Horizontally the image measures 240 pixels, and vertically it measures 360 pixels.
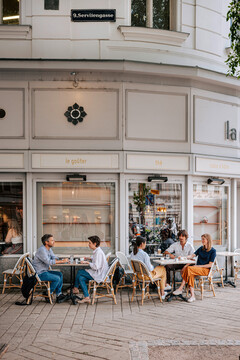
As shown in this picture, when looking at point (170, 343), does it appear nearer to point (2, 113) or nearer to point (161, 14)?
point (2, 113)

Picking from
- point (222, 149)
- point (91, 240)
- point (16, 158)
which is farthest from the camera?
point (222, 149)

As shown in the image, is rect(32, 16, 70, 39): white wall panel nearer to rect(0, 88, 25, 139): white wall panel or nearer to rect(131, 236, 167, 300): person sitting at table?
rect(0, 88, 25, 139): white wall panel

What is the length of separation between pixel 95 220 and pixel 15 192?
2.02 metres

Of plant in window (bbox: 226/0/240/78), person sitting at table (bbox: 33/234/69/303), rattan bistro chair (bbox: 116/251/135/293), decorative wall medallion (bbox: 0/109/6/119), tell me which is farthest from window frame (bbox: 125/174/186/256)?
decorative wall medallion (bbox: 0/109/6/119)

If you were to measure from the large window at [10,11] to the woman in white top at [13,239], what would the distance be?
482cm

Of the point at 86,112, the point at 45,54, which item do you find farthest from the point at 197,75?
the point at 45,54

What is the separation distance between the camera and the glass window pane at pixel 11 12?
31.3 ft

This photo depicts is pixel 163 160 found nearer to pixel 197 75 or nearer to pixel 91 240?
pixel 197 75

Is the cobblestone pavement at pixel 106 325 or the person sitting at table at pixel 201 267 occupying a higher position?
the person sitting at table at pixel 201 267

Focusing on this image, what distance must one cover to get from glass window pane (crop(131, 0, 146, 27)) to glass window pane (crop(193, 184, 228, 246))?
427 cm

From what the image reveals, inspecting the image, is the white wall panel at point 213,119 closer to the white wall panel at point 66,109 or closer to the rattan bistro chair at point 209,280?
the white wall panel at point 66,109

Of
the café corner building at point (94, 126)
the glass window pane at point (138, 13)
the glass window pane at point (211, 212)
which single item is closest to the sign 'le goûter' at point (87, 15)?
the café corner building at point (94, 126)

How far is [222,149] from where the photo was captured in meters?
10.3

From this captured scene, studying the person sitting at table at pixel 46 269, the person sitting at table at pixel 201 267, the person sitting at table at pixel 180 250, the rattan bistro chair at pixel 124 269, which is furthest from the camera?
the rattan bistro chair at pixel 124 269
